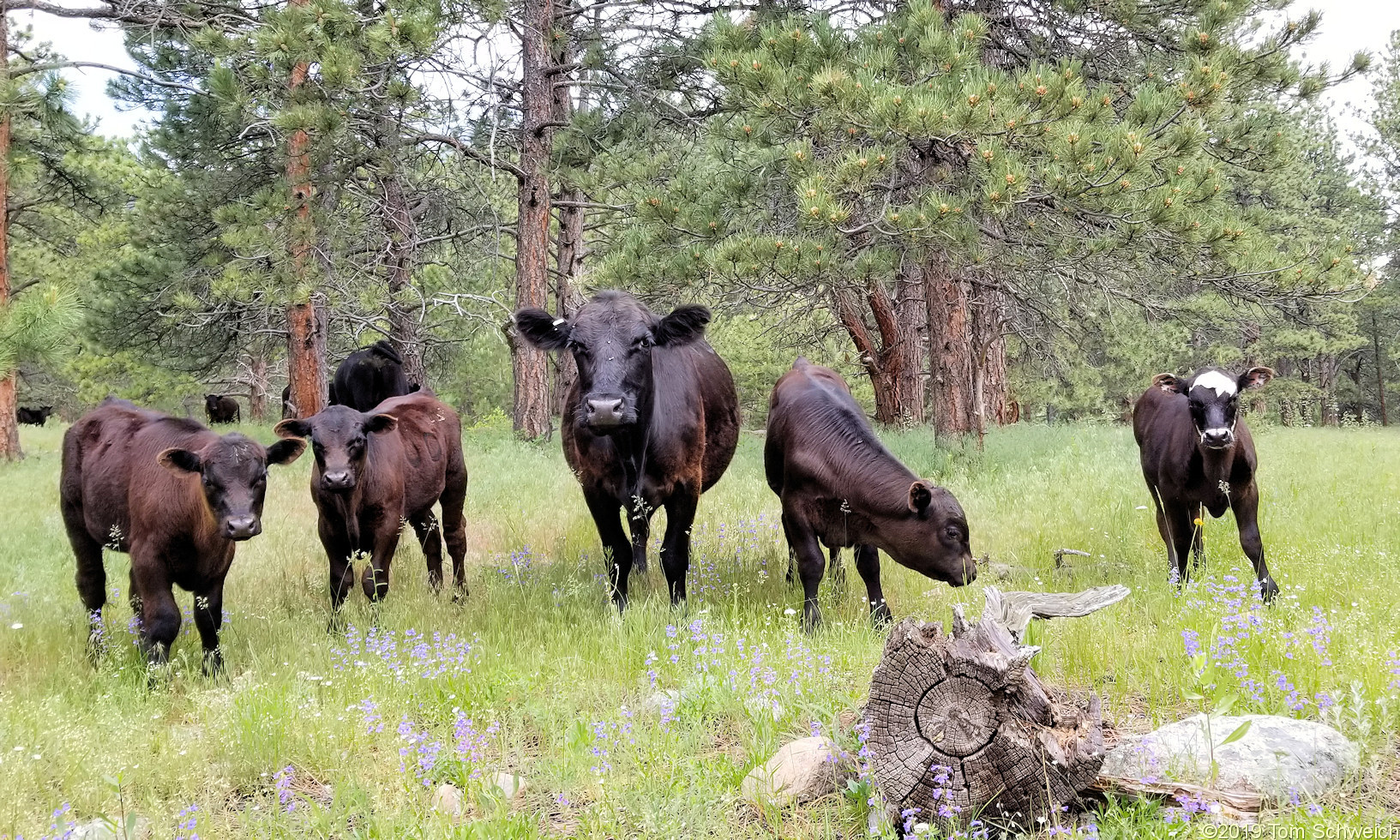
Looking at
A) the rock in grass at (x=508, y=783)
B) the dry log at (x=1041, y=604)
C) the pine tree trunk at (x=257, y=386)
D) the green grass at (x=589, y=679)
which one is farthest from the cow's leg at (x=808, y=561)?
the pine tree trunk at (x=257, y=386)

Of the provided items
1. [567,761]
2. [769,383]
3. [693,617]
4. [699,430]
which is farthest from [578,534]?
[769,383]

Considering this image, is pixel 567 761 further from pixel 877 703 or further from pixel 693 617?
pixel 693 617

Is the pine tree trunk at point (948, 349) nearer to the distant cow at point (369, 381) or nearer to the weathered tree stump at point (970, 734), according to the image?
the distant cow at point (369, 381)

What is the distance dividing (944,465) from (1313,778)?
8.12 meters

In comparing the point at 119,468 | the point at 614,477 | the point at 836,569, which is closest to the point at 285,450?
the point at 119,468

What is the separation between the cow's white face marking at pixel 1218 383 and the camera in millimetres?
6043

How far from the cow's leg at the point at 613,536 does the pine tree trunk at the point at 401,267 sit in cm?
876

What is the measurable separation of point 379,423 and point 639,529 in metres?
2.06

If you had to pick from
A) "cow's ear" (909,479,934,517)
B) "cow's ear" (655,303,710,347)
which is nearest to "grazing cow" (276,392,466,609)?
"cow's ear" (655,303,710,347)

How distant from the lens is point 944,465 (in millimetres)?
10883

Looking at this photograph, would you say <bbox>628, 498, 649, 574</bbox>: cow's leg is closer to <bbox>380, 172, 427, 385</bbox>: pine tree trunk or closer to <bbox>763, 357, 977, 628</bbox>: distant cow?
<bbox>763, 357, 977, 628</bbox>: distant cow

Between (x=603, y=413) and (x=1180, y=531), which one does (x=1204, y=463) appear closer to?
(x=1180, y=531)

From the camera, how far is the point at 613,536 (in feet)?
20.5

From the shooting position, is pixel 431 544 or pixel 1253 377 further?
pixel 431 544
